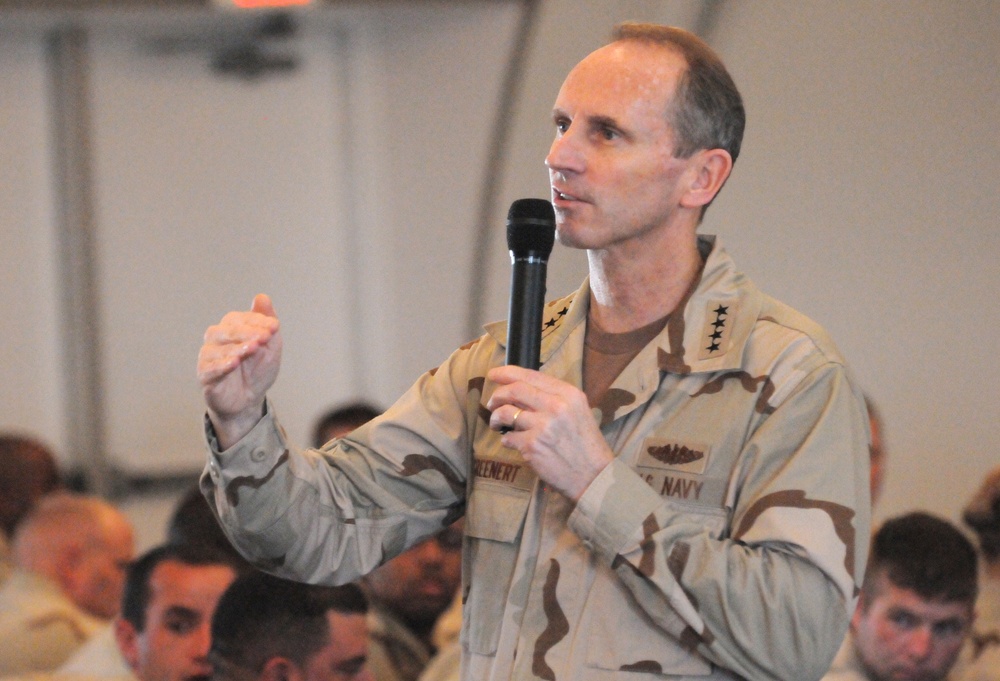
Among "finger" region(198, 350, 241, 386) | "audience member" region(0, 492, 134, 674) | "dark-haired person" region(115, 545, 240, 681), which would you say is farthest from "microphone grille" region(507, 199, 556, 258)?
"audience member" region(0, 492, 134, 674)

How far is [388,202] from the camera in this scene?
6598mm

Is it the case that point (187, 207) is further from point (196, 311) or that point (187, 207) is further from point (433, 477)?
point (433, 477)

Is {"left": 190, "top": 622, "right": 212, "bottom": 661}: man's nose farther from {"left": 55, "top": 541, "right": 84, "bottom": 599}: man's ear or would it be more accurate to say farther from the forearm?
the forearm

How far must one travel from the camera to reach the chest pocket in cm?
170

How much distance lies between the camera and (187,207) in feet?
21.8

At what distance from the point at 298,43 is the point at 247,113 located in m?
0.46

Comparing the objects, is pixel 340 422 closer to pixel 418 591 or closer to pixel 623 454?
pixel 418 591

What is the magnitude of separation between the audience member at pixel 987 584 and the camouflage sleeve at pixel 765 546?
1.55m

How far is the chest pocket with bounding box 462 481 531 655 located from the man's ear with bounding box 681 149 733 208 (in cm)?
46

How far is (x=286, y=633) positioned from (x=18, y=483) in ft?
8.00

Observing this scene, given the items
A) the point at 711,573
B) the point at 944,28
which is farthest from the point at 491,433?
the point at 944,28

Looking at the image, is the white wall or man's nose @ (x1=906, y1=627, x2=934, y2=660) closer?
man's nose @ (x1=906, y1=627, x2=934, y2=660)

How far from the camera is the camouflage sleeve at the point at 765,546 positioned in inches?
58.2

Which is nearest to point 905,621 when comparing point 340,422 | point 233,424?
point 233,424
